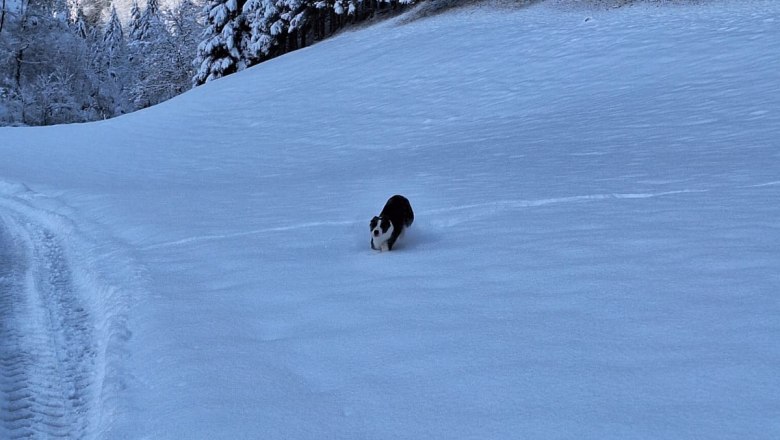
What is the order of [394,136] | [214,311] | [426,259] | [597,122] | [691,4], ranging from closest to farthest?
1. [214,311]
2. [426,259]
3. [597,122]
4. [394,136]
5. [691,4]

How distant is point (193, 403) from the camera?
3117 mm

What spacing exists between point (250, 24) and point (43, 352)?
37757 millimetres

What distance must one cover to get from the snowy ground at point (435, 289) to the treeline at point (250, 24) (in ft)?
86.9

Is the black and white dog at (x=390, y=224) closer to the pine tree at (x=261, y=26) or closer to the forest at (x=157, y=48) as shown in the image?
the forest at (x=157, y=48)

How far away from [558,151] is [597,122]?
251cm

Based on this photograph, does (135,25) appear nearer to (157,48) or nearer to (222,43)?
(157,48)

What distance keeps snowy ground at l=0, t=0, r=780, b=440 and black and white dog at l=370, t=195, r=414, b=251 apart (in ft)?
0.76

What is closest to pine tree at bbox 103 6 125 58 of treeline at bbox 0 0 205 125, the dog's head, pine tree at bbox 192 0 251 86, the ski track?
treeline at bbox 0 0 205 125

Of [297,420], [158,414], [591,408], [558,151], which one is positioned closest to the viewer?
[591,408]

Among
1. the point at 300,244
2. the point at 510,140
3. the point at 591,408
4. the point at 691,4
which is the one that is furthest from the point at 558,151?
the point at 691,4

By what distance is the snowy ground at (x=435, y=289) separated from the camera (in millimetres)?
2775

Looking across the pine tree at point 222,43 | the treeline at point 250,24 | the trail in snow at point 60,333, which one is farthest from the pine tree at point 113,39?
the trail in snow at point 60,333

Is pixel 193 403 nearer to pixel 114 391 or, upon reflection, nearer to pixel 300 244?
pixel 114 391

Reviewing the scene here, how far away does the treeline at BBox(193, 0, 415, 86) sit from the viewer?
1497 inches
